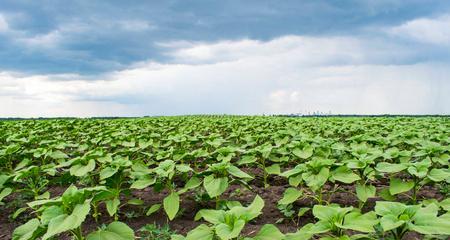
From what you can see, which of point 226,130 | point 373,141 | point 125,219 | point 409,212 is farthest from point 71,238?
point 226,130

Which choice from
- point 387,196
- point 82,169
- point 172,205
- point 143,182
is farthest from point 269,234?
point 82,169

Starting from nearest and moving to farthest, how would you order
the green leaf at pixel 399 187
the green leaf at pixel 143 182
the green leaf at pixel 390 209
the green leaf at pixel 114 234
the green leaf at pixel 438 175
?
1. the green leaf at pixel 390 209
2. the green leaf at pixel 114 234
3. the green leaf at pixel 438 175
4. the green leaf at pixel 399 187
5. the green leaf at pixel 143 182

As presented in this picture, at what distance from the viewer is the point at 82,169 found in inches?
164

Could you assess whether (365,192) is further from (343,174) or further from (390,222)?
(390,222)

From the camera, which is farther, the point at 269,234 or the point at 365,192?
the point at 365,192

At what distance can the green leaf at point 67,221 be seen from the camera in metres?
2.23

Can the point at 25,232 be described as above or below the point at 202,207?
above

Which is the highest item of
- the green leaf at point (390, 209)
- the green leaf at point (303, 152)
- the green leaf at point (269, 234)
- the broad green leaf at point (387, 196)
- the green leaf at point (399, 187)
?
the green leaf at point (303, 152)

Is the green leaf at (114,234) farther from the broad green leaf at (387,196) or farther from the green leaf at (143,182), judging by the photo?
the broad green leaf at (387,196)

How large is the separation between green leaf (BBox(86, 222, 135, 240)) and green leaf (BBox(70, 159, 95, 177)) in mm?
1642

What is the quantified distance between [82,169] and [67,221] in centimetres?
194

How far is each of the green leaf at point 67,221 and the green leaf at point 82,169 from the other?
5.57ft

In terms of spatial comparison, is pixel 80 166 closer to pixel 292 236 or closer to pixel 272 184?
pixel 272 184

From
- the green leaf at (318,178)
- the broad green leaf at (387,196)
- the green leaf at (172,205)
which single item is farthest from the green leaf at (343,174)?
the green leaf at (172,205)
